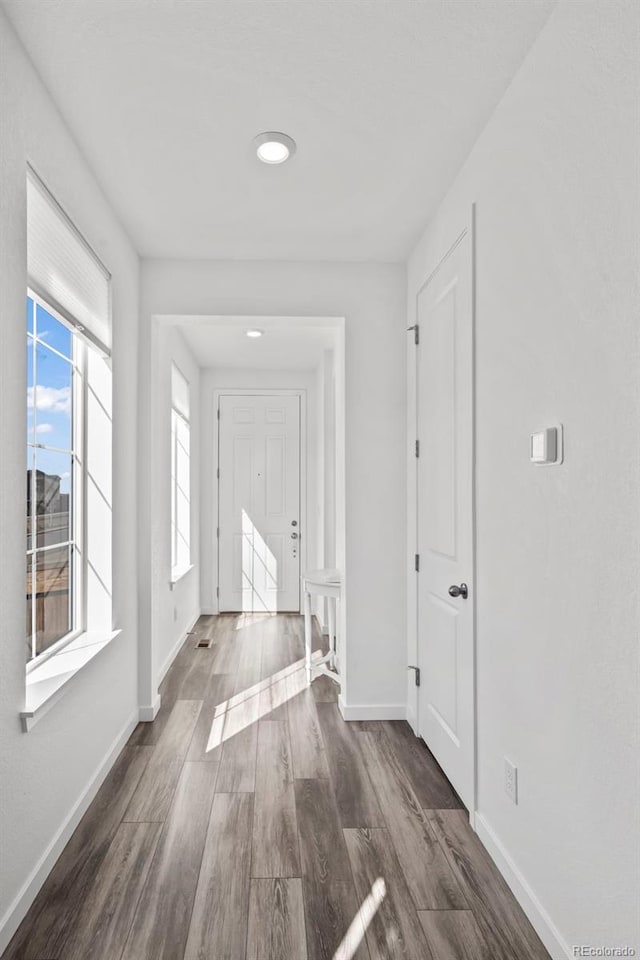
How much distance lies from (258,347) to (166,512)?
70.9 inches

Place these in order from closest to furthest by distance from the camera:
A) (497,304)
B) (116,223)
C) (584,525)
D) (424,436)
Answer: (584,525) < (497,304) < (116,223) < (424,436)

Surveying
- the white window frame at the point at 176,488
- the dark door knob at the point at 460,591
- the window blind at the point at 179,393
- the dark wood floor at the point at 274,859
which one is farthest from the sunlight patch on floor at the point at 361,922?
the window blind at the point at 179,393

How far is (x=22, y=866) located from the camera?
67.9 inches

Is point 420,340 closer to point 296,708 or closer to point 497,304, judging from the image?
point 497,304

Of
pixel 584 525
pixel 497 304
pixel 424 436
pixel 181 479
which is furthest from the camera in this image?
pixel 181 479

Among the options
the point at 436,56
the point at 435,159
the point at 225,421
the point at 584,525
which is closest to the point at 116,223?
the point at 435,159

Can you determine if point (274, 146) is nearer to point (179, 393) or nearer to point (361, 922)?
point (361, 922)

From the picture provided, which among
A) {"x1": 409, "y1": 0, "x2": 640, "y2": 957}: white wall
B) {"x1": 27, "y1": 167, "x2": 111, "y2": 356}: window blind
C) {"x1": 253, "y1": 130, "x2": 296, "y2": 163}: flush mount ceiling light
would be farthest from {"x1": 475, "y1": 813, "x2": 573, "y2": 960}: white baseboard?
{"x1": 253, "y1": 130, "x2": 296, "y2": 163}: flush mount ceiling light

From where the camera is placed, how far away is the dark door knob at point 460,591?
7.59 feet

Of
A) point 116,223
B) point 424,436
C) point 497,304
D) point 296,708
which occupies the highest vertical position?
point 116,223

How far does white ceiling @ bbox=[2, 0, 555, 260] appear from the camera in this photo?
1.64 m

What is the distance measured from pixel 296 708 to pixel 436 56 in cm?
309

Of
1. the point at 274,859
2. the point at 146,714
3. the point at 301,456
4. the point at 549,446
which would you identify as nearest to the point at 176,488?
the point at 301,456

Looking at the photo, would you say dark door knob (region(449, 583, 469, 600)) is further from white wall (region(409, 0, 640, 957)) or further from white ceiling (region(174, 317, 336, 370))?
white ceiling (region(174, 317, 336, 370))
